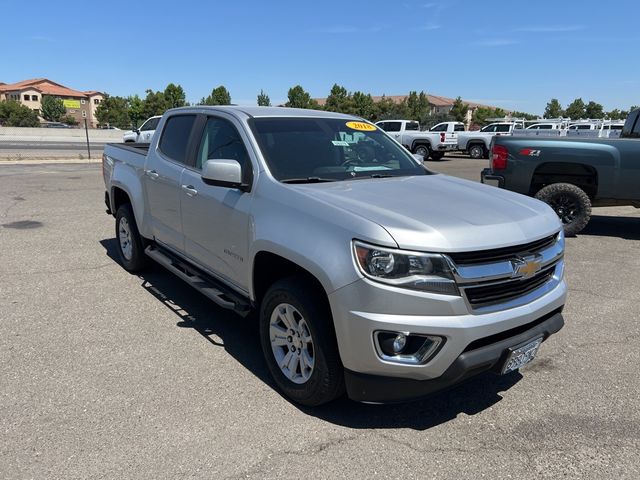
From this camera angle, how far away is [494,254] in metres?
2.81

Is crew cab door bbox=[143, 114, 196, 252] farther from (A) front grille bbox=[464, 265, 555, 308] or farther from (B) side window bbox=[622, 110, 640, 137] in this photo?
(B) side window bbox=[622, 110, 640, 137]

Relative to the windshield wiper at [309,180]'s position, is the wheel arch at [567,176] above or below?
below

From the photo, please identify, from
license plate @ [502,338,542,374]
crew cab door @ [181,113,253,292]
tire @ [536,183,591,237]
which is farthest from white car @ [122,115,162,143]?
license plate @ [502,338,542,374]

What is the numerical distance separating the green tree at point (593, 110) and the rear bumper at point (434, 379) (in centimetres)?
10001

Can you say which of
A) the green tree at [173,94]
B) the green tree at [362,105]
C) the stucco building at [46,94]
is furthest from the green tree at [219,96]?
the stucco building at [46,94]

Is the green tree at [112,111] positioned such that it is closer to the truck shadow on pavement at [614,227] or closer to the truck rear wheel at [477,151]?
the truck rear wheel at [477,151]

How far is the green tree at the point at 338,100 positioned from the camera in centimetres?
7288

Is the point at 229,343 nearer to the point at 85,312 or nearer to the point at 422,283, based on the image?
the point at 85,312

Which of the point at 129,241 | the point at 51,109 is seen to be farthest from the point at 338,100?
the point at 129,241

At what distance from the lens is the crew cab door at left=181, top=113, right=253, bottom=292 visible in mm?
3645

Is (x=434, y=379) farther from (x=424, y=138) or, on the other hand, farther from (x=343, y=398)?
(x=424, y=138)

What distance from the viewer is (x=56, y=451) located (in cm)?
279

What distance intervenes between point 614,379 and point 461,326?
5.98 feet

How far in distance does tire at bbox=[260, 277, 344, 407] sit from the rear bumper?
170 millimetres
